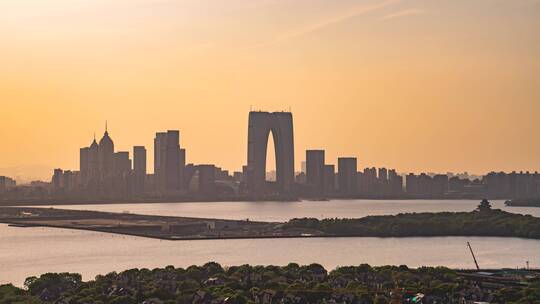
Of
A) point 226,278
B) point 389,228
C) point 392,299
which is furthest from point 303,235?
point 392,299

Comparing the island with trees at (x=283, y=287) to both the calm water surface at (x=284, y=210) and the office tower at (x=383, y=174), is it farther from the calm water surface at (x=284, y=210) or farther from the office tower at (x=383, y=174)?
the office tower at (x=383, y=174)

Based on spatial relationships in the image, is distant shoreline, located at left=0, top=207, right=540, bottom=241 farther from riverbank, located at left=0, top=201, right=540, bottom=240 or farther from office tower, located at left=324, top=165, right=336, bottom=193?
office tower, located at left=324, top=165, right=336, bottom=193

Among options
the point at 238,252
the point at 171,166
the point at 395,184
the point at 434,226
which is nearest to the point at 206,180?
the point at 171,166

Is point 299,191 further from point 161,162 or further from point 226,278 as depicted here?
point 226,278

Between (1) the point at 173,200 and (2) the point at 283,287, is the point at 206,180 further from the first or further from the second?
A: (2) the point at 283,287

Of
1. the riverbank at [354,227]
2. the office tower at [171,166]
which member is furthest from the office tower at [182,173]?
the riverbank at [354,227]

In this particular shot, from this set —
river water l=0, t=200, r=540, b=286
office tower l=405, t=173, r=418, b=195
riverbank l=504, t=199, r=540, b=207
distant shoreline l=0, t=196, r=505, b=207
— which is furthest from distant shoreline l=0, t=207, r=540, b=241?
office tower l=405, t=173, r=418, b=195
